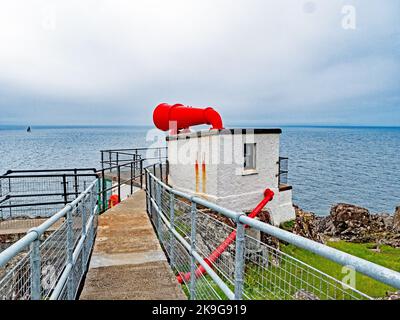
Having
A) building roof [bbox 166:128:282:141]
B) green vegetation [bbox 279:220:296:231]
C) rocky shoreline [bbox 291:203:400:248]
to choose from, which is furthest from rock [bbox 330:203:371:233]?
building roof [bbox 166:128:282:141]

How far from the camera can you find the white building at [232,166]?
1170cm

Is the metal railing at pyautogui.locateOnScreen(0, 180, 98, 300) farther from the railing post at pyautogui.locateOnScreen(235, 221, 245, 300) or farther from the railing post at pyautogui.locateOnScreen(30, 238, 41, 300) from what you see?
the railing post at pyautogui.locateOnScreen(235, 221, 245, 300)

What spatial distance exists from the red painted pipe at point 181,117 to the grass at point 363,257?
5970 mm

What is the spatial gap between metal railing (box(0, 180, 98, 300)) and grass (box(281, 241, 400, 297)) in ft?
22.5

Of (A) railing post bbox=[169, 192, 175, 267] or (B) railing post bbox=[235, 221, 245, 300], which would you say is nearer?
(B) railing post bbox=[235, 221, 245, 300]

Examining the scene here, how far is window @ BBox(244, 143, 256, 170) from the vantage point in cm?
1252

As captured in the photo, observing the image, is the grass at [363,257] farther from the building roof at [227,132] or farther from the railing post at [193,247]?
the railing post at [193,247]

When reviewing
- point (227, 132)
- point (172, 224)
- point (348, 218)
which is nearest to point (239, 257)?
point (172, 224)

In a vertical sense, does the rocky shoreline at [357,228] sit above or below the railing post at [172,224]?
below

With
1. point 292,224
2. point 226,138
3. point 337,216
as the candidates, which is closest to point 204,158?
point 226,138

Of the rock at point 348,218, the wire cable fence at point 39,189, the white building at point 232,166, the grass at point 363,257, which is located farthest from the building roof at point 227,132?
the rock at point 348,218

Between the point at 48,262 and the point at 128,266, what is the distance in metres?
1.94

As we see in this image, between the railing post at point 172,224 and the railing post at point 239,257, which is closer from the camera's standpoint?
the railing post at point 239,257

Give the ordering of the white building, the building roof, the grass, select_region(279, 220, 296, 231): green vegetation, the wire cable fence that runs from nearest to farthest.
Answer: the wire cable fence < the grass < the building roof < the white building < select_region(279, 220, 296, 231): green vegetation
